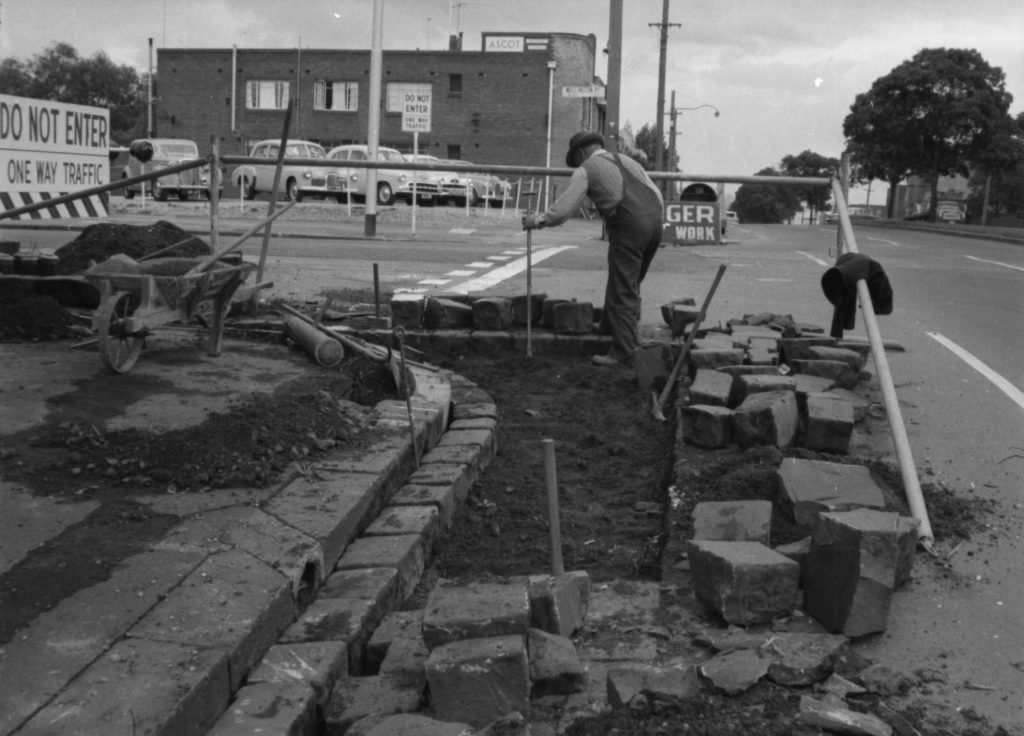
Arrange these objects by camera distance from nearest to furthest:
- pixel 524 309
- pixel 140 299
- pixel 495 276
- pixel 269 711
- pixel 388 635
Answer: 1. pixel 269 711
2. pixel 388 635
3. pixel 140 299
4. pixel 524 309
5. pixel 495 276

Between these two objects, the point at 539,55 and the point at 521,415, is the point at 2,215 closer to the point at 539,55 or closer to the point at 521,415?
the point at 521,415

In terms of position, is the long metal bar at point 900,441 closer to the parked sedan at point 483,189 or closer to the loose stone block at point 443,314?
the loose stone block at point 443,314

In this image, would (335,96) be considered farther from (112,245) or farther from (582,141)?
(582,141)

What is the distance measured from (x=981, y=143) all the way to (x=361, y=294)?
182ft

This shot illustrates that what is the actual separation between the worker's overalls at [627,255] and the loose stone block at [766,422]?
9.10 ft

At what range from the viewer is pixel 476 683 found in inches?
122

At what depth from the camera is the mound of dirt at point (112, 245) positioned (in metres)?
9.04

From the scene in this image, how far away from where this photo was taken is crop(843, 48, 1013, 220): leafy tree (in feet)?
195

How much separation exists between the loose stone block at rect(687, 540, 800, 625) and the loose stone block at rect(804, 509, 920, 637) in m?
0.09

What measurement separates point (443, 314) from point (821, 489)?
4774 millimetres

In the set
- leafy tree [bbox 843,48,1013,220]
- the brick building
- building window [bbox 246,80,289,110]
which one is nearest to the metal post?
the brick building

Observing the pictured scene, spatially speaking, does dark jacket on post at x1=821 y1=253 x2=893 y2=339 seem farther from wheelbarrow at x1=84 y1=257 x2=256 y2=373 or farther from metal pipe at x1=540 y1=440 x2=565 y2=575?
wheelbarrow at x1=84 y1=257 x2=256 y2=373

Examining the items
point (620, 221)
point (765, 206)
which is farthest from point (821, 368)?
point (765, 206)

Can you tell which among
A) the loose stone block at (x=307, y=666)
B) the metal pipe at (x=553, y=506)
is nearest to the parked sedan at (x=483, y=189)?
the metal pipe at (x=553, y=506)
